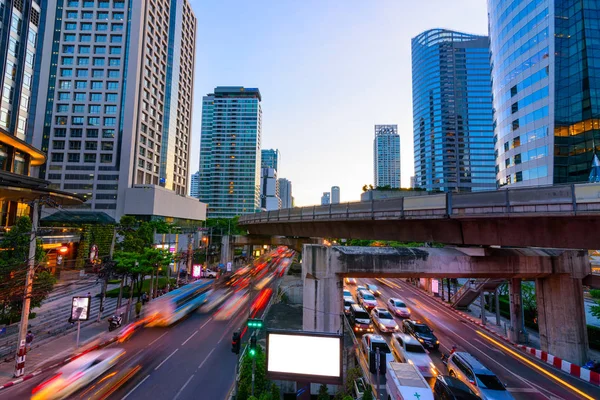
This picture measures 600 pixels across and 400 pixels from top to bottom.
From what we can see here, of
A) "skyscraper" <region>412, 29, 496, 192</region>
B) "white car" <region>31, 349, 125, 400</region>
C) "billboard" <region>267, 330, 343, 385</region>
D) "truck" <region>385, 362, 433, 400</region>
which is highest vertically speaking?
"skyscraper" <region>412, 29, 496, 192</region>

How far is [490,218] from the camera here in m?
14.4

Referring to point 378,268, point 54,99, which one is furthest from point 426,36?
point 378,268

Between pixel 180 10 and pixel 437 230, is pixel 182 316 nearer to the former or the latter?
pixel 437 230

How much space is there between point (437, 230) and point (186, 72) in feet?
337

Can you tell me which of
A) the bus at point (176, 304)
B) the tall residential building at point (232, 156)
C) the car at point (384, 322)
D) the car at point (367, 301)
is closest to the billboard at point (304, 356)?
the car at point (384, 322)

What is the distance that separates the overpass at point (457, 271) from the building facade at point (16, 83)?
160 feet

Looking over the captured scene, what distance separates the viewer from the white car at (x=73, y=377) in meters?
13.8

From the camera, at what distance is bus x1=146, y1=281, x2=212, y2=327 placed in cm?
2851

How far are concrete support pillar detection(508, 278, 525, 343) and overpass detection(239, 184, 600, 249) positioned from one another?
42.9 feet

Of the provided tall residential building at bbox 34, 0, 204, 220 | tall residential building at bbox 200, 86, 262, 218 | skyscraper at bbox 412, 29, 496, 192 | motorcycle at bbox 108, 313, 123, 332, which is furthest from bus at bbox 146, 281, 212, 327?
skyscraper at bbox 412, 29, 496, 192

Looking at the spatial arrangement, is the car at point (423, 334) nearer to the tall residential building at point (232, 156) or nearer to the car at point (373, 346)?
the car at point (373, 346)

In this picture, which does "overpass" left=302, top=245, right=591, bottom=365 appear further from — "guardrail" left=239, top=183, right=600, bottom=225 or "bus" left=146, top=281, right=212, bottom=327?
"bus" left=146, top=281, right=212, bottom=327

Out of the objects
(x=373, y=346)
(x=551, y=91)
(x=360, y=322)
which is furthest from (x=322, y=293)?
(x=551, y=91)

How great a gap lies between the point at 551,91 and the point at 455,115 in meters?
97.7
